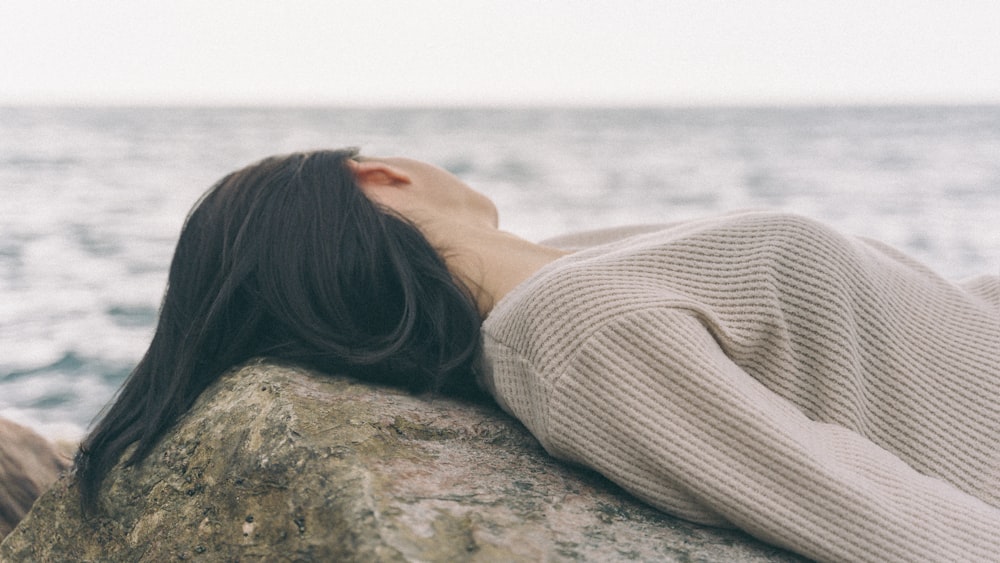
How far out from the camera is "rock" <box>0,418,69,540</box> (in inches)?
91.4

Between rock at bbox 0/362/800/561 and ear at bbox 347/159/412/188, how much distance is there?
0.62m

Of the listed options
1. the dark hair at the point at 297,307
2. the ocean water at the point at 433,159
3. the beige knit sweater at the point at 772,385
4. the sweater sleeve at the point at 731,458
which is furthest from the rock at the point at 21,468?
the sweater sleeve at the point at 731,458

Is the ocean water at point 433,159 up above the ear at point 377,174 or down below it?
below

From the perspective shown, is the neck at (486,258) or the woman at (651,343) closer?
the woman at (651,343)

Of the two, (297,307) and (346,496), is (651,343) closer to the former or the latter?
(346,496)

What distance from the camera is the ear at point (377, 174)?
2.23 meters

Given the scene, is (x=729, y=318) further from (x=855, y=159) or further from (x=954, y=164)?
(x=855, y=159)

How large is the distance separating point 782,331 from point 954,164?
17.7 metres

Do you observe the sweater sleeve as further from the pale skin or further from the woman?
the pale skin

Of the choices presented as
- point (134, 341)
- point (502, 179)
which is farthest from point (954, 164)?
point (134, 341)

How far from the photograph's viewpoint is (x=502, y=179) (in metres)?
16.0


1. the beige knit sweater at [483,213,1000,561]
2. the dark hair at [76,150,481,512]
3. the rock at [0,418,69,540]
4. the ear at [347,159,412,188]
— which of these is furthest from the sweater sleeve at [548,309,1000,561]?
the rock at [0,418,69,540]

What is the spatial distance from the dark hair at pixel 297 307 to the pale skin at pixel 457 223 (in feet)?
0.25

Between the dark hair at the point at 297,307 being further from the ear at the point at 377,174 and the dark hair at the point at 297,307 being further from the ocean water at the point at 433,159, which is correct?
the ocean water at the point at 433,159
